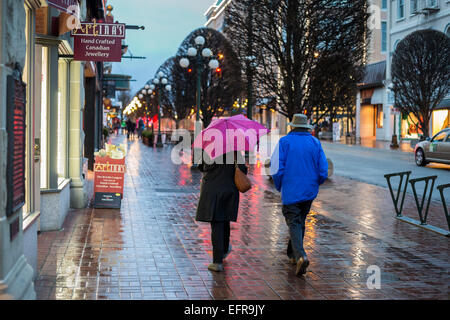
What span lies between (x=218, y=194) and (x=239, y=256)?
1.23 meters

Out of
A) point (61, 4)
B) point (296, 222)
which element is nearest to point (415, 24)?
point (61, 4)

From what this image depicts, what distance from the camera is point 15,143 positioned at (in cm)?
490

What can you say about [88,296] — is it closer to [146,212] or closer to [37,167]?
[37,167]

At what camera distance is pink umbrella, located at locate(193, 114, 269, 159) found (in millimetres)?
6930

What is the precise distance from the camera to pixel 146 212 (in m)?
11.3

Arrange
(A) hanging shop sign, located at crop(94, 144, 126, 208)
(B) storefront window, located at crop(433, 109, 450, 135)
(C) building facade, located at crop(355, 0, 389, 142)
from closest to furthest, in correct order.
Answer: (A) hanging shop sign, located at crop(94, 144, 126, 208) < (B) storefront window, located at crop(433, 109, 450, 135) < (C) building facade, located at crop(355, 0, 389, 142)

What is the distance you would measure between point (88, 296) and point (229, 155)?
2293mm

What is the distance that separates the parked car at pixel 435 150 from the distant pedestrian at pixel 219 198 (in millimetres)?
17944

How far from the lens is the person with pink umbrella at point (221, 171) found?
6.92 meters

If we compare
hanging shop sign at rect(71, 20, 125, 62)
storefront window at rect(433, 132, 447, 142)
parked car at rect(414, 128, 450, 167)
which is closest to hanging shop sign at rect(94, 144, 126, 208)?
hanging shop sign at rect(71, 20, 125, 62)

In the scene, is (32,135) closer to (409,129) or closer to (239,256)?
(239,256)

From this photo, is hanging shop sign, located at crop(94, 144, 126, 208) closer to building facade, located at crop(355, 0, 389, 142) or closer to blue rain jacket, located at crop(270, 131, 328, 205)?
blue rain jacket, located at crop(270, 131, 328, 205)

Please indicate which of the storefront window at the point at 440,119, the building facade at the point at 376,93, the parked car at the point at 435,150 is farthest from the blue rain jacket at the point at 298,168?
the building facade at the point at 376,93

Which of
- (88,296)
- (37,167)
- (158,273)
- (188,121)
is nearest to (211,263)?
(158,273)
